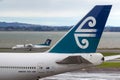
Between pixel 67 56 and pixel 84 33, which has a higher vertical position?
pixel 84 33

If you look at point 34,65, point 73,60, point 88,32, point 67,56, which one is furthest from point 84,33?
point 34,65

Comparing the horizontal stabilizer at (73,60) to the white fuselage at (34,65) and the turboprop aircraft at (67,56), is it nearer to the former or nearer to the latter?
the turboprop aircraft at (67,56)

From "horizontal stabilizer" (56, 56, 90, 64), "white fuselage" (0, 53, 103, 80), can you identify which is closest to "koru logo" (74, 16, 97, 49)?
"white fuselage" (0, 53, 103, 80)

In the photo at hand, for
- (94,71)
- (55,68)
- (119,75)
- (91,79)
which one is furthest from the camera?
(94,71)

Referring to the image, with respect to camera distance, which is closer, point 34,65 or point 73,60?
point 73,60

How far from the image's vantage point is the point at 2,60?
26.7 meters

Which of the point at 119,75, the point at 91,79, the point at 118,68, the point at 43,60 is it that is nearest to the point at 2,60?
the point at 43,60

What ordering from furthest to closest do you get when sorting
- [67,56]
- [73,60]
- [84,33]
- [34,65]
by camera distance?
[84,33], [34,65], [67,56], [73,60]

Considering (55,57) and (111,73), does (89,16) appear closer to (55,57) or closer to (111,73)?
(55,57)

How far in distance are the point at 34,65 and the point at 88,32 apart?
169 inches

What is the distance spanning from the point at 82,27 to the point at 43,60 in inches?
137

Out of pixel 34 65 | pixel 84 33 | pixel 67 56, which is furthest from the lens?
pixel 84 33

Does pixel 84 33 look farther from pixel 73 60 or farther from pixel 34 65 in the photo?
pixel 34 65

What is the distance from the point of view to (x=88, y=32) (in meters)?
26.3
